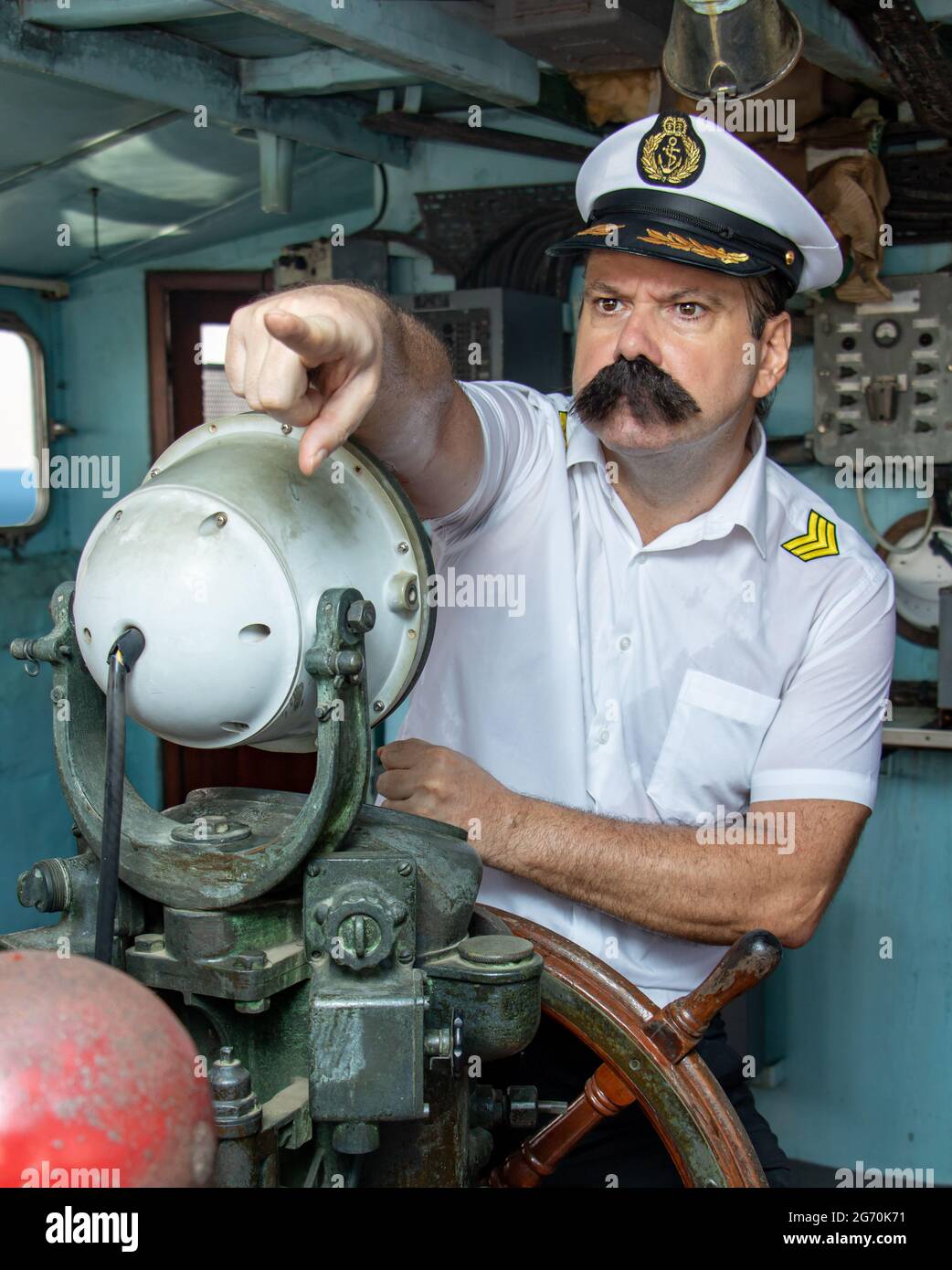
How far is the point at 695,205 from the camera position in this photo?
64.5 inches

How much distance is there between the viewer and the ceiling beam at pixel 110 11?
7.74 feet

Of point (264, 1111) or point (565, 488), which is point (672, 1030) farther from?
point (565, 488)

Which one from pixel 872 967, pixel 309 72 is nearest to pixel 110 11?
pixel 309 72

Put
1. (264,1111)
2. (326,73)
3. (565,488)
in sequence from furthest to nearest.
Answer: (326,73)
(565,488)
(264,1111)

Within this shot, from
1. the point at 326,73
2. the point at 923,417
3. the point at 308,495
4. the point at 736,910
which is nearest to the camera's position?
the point at 308,495

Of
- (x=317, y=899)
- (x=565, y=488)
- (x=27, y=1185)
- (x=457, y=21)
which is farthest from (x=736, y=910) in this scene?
(x=457, y=21)

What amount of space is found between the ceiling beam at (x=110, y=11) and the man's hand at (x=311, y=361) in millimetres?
1530

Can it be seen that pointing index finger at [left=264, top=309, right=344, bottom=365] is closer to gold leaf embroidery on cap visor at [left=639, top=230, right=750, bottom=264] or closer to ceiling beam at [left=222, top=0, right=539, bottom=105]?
gold leaf embroidery on cap visor at [left=639, top=230, right=750, bottom=264]

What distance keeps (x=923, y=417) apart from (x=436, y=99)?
1530 mm

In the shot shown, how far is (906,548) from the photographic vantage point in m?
3.50

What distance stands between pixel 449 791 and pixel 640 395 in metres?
0.55

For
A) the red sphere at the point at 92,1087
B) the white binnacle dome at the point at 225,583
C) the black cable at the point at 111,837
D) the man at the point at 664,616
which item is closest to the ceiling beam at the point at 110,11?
the man at the point at 664,616

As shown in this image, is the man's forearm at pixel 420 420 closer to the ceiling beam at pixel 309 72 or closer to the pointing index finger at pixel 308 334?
the pointing index finger at pixel 308 334

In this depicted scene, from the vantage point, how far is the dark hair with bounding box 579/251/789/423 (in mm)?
1701
